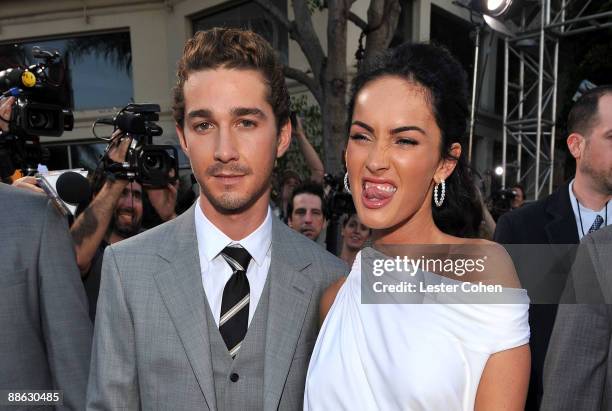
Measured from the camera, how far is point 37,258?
181cm

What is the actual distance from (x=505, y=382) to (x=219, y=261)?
91cm

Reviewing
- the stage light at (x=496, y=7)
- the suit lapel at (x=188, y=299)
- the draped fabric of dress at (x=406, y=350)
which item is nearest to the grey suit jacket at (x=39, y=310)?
the suit lapel at (x=188, y=299)

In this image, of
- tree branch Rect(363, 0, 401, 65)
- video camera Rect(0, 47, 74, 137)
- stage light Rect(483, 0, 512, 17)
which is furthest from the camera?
tree branch Rect(363, 0, 401, 65)

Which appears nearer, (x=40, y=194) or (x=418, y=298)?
(x=418, y=298)

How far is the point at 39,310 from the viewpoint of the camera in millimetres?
1817

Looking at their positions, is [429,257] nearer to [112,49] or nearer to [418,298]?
[418,298]

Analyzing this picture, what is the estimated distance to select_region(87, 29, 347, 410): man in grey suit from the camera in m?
1.60

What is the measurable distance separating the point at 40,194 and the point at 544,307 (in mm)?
2248

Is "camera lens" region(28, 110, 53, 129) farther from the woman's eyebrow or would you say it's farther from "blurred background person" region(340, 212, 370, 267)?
"blurred background person" region(340, 212, 370, 267)

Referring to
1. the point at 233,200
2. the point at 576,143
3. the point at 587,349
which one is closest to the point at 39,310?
the point at 233,200

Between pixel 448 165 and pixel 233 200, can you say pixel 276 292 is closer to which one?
pixel 233 200

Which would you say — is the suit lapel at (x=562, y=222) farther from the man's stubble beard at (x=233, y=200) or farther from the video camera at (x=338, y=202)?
the man's stubble beard at (x=233, y=200)

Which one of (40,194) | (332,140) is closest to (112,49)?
(332,140)

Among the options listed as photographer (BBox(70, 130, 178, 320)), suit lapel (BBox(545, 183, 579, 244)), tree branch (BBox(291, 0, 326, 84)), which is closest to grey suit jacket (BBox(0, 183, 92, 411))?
photographer (BBox(70, 130, 178, 320))
